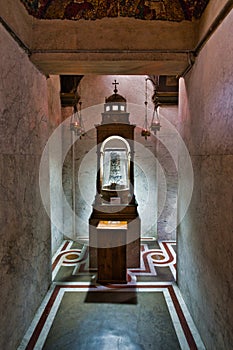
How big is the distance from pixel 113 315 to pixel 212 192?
1929mm

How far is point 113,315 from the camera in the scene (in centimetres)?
294

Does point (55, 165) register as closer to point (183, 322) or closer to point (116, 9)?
point (116, 9)

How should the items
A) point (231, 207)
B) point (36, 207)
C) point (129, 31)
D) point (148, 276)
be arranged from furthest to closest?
point (148, 276) → point (36, 207) → point (129, 31) → point (231, 207)

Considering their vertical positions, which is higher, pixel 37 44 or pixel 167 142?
pixel 37 44

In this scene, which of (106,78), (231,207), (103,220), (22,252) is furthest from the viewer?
(106,78)

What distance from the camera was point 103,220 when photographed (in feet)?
14.7

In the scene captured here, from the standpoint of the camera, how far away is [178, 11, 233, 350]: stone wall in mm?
1792

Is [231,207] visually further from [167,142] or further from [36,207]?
[167,142]

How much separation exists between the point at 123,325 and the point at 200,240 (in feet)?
4.30

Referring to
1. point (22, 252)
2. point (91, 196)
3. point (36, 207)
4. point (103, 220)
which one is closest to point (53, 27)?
point (36, 207)

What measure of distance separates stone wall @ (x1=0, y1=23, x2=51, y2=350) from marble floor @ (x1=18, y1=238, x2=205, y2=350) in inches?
9.9

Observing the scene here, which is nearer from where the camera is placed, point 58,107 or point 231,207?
point 231,207

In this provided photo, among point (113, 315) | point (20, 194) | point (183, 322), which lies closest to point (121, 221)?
point (113, 315)

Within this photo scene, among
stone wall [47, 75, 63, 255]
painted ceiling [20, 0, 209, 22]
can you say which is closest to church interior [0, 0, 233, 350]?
painted ceiling [20, 0, 209, 22]
